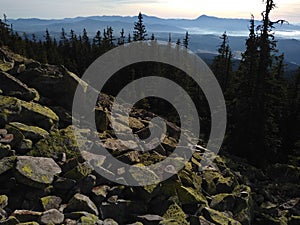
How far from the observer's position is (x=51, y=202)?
10758 mm

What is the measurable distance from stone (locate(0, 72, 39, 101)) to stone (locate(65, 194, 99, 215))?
7072 mm

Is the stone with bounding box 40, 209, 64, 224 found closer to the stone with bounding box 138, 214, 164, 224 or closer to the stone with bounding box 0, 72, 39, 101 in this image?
the stone with bounding box 138, 214, 164, 224

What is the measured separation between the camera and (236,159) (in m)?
22.8

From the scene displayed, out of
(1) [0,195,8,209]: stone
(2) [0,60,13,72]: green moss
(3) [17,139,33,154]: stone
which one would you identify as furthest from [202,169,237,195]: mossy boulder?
(2) [0,60,13,72]: green moss

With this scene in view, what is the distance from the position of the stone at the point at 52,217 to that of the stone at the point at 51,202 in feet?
1.42

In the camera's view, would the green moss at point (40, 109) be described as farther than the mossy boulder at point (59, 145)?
Yes

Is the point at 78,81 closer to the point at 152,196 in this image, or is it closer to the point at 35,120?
the point at 35,120

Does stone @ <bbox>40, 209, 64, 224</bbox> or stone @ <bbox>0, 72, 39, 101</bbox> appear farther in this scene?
stone @ <bbox>0, 72, 39, 101</bbox>

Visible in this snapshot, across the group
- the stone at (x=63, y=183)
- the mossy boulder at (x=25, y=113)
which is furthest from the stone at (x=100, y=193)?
the mossy boulder at (x=25, y=113)

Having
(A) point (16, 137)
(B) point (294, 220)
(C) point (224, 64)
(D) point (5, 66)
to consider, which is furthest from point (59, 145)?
(C) point (224, 64)

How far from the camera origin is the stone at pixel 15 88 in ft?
50.8

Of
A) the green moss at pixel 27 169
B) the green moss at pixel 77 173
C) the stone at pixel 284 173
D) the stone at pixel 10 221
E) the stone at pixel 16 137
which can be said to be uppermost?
the stone at pixel 16 137

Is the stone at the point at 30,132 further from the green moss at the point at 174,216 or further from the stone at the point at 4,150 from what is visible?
the green moss at the point at 174,216

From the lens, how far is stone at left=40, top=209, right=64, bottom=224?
9.74 metres
